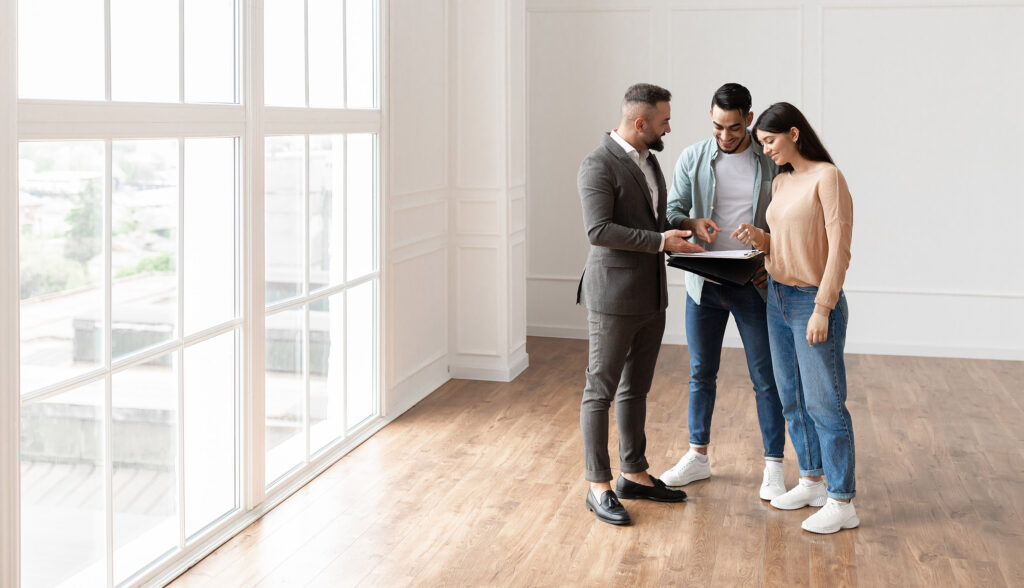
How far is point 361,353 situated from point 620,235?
5.67 feet

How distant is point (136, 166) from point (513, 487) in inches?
75.3

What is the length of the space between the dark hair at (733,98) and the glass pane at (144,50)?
1.76 metres

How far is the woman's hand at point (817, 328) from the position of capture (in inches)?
131

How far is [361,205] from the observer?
183 inches

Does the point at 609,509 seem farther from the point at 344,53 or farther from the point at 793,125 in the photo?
the point at 344,53

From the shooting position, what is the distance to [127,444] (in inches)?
115

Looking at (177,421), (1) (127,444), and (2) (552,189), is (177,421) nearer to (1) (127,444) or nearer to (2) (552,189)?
(1) (127,444)

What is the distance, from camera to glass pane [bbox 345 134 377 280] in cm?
→ 453

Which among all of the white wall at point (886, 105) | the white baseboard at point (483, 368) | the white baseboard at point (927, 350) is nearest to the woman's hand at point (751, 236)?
the white baseboard at point (483, 368)

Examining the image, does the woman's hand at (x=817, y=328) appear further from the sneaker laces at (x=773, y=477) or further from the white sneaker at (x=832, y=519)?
the sneaker laces at (x=773, y=477)

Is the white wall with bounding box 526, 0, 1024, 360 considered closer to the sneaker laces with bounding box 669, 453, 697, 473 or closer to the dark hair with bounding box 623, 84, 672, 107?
the sneaker laces with bounding box 669, 453, 697, 473

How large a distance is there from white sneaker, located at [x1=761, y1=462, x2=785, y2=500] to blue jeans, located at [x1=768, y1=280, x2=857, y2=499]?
10.9 inches

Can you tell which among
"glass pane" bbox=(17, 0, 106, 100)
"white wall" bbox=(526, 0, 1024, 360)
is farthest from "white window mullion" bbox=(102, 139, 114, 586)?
"white wall" bbox=(526, 0, 1024, 360)

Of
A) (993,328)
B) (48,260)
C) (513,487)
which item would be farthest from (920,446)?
(48,260)
